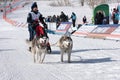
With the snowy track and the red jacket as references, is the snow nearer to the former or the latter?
the snowy track

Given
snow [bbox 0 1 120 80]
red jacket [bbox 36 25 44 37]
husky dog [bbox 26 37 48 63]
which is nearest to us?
snow [bbox 0 1 120 80]

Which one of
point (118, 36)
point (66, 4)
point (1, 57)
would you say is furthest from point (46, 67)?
point (66, 4)

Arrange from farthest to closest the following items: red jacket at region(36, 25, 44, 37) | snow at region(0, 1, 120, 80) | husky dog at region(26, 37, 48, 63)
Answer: red jacket at region(36, 25, 44, 37)
husky dog at region(26, 37, 48, 63)
snow at region(0, 1, 120, 80)

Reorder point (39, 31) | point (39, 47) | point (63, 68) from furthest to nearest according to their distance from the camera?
1. point (39, 31)
2. point (39, 47)
3. point (63, 68)

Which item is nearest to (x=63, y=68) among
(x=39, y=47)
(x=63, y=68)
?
(x=63, y=68)

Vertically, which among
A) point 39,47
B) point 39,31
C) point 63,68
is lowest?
point 63,68

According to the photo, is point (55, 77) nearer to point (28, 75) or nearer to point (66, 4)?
point (28, 75)

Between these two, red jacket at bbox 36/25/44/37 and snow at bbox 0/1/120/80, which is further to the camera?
red jacket at bbox 36/25/44/37

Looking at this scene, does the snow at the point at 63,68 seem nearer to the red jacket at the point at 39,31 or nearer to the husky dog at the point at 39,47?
the husky dog at the point at 39,47

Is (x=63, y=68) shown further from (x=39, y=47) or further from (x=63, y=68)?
(x=39, y=47)

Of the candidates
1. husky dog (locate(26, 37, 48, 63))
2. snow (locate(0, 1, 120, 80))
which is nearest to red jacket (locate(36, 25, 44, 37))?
husky dog (locate(26, 37, 48, 63))

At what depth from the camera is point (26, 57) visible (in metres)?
11.4

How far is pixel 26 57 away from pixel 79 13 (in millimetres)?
42865

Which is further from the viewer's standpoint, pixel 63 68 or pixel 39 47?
pixel 39 47
